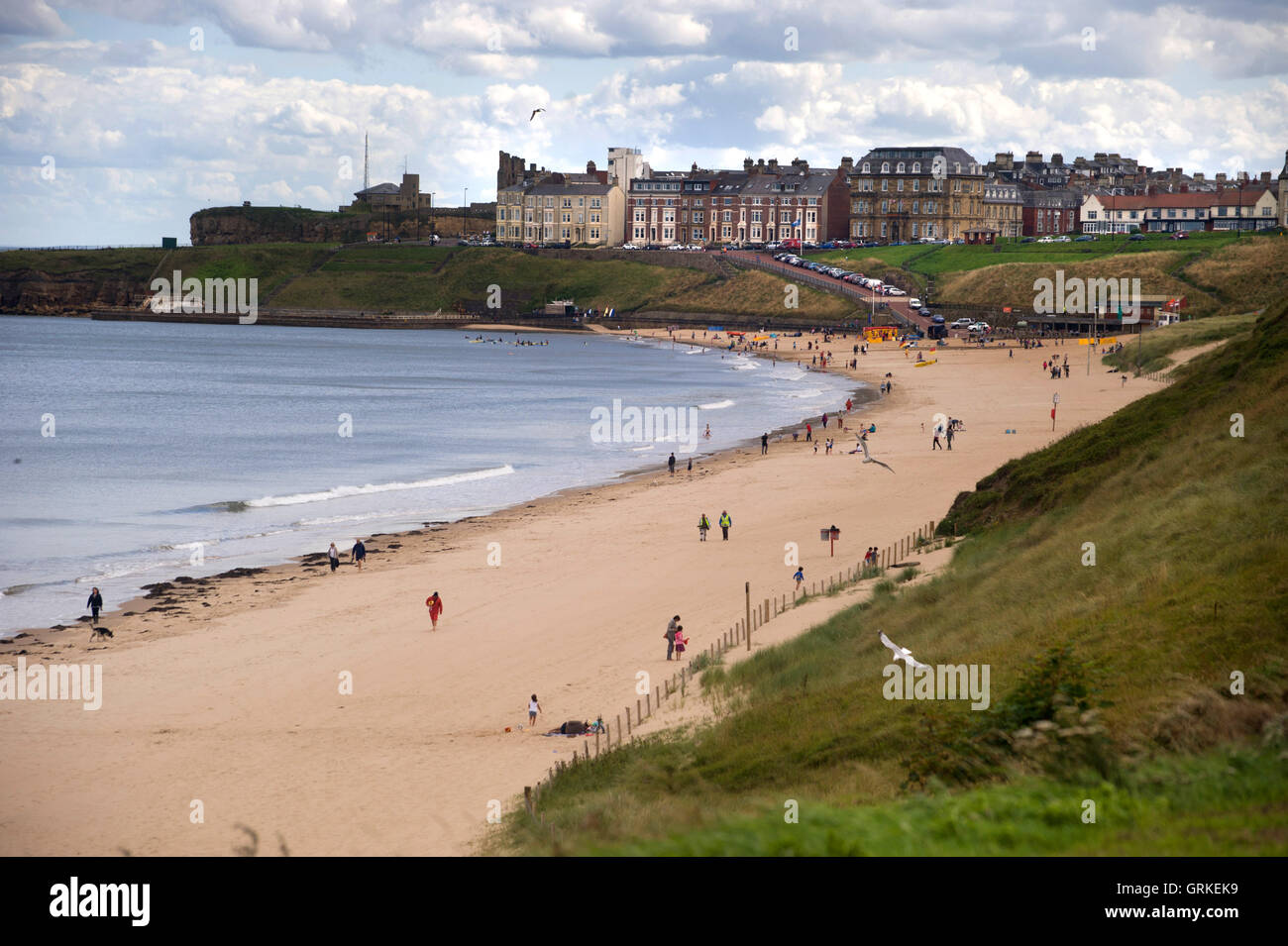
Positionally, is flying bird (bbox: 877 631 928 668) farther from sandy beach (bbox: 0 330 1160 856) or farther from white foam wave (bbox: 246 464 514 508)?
white foam wave (bbox: 246 464 514 508)

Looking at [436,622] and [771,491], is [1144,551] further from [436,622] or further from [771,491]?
[771,491]

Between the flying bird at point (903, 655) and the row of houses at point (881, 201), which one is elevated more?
the row of houses at point (881, 201)

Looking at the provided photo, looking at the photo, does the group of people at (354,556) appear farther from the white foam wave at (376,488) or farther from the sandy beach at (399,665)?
the white foam wave at (376,488)

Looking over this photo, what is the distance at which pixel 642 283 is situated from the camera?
168m

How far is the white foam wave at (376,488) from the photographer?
4994 centimetres

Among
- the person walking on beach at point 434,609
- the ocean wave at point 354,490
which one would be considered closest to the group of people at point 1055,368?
the ocean wave at point 354,490

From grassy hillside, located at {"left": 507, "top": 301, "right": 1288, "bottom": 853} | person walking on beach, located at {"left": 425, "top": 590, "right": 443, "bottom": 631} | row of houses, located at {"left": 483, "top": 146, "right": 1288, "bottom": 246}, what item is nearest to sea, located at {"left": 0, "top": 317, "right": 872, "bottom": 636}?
person walking on beach, located at {"left": 425, "top": 590, "right": 443, "bottom": 631}

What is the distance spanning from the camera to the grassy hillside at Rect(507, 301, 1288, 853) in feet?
34.3

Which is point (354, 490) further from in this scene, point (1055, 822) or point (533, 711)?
point (1055, 822)

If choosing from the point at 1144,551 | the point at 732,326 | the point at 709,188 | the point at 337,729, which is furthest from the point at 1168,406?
the point at 709,188

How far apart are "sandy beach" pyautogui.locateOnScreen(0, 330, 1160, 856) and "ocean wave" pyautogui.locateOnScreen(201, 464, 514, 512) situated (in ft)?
24.2

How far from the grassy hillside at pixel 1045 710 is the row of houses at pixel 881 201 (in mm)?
133716
